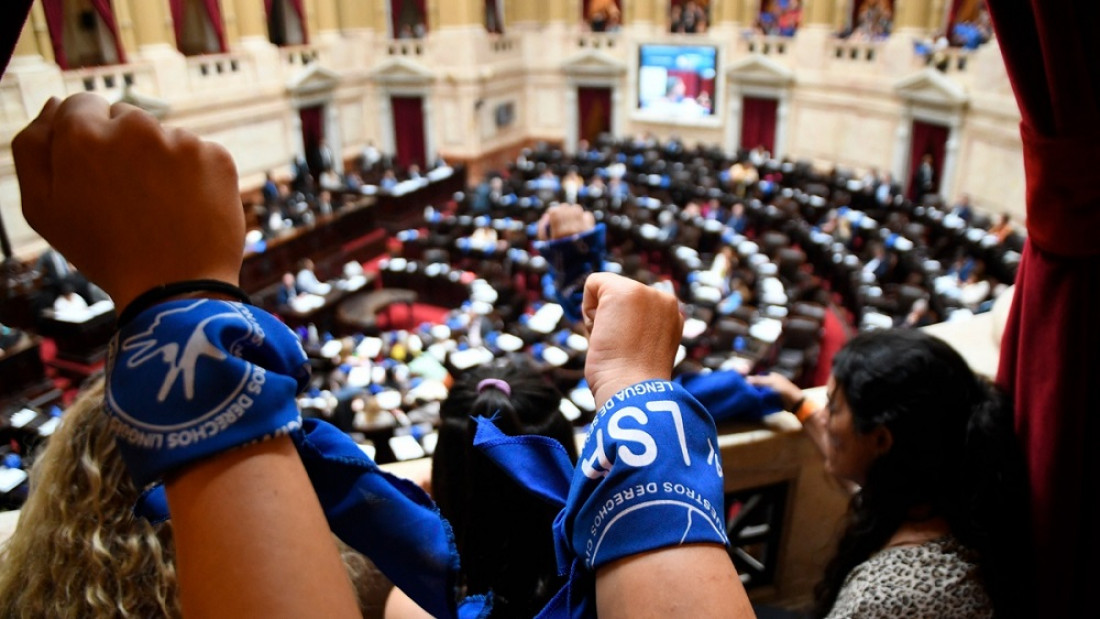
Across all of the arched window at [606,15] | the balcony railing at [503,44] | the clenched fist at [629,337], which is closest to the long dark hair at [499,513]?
the clenched fist at [629,337]

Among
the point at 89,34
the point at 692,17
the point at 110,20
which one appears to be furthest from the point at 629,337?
the point at 692,17

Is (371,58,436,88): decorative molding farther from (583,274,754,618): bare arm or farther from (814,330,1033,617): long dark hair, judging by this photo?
(583,274,754,618): bare arm

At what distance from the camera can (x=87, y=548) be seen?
103 cm

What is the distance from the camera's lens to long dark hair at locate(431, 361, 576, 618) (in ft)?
4.35

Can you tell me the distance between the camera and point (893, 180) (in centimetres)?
1531

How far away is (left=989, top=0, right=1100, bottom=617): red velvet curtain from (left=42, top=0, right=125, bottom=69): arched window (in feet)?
48.5

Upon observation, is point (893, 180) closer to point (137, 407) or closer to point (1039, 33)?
point (1039, 33)

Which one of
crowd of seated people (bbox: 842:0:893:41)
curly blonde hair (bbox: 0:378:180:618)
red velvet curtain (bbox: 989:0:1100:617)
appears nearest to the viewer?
curly blonde hair (bbox: 0:378:180:618)

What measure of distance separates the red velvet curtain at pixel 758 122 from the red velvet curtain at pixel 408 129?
8321 millimetres

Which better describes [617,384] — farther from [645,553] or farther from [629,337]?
[645,553]

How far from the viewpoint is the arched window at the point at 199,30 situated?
15055 mm

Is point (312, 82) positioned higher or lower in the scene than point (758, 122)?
higher

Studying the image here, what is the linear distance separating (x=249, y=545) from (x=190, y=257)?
0.28 metres

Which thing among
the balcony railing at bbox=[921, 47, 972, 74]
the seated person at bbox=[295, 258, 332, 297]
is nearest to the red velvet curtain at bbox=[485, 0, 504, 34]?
the balcony railing at bbox=[921, 47, 972, 74]
